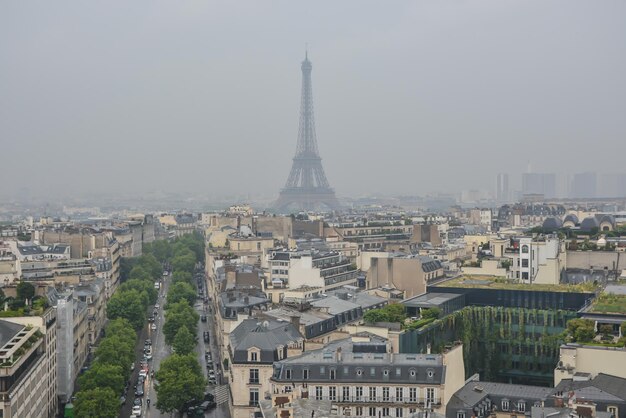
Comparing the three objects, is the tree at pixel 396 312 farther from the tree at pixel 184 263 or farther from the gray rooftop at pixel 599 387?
the tree at pixel 184 263

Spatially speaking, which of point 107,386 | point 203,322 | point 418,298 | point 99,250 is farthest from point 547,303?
point 99,250

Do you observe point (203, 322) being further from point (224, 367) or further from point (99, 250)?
point (224, 367)

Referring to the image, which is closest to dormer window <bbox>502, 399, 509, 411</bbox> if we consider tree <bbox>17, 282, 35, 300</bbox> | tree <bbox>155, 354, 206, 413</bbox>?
tree <bbox>155, 354, 206, 413</bbox>

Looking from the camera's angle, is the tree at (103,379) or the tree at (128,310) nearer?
the tree at (103,379)

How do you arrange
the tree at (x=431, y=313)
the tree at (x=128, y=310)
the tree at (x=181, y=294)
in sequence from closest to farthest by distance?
the tree at (x=431, y=313), the tree at (x=128, y=310), the tree at (x=181, y=294)

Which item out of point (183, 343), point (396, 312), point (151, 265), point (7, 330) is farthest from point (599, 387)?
point (151, 265)

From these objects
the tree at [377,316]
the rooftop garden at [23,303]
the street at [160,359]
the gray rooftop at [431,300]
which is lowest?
the street at [160,359]

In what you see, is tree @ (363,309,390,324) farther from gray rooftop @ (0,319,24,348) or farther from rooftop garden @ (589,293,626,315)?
gray rooftop @ (0,319,24,348)

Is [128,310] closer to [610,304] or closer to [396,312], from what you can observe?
[396,312]

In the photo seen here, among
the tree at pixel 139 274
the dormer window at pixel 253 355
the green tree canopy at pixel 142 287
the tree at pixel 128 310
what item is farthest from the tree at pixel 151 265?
the dormer window at pixel 253 355
